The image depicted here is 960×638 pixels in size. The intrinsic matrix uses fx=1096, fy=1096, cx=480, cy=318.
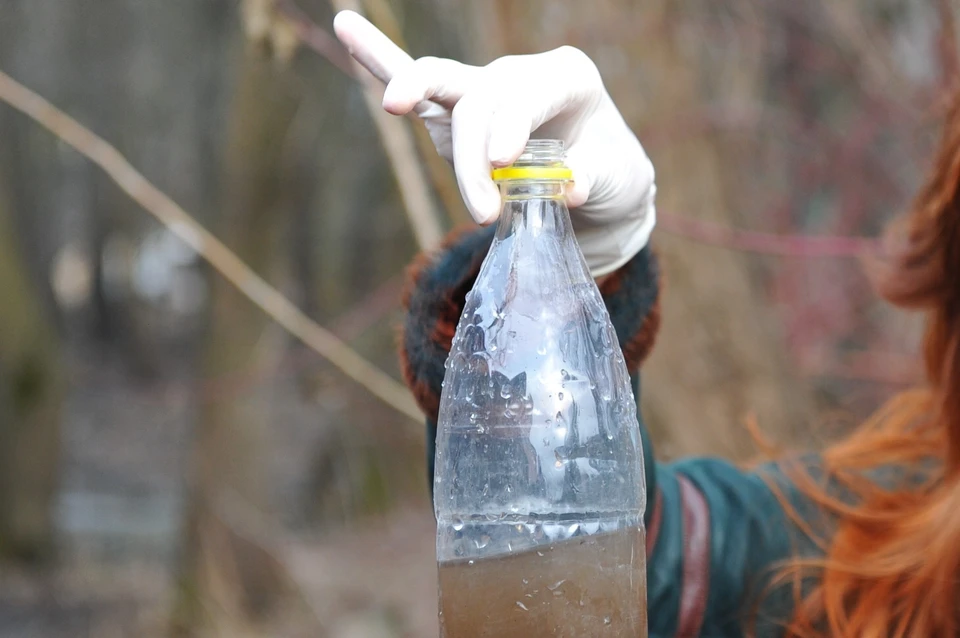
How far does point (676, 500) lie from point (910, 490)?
0.37 meters

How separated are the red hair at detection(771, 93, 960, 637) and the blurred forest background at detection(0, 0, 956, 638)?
352 mm

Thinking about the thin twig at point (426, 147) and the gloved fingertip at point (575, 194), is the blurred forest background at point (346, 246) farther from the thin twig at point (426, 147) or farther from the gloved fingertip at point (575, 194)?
the gloved fingertip at point (575, 194)

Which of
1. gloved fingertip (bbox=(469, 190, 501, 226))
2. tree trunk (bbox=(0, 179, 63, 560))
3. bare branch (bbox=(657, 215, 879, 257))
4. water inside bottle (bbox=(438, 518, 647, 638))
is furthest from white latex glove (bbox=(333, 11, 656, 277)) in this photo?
tree trunk (bbox=(0, 179, 63, 560))

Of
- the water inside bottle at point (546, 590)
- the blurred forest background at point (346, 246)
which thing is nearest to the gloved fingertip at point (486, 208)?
the water inside bottle at point (546, 590)

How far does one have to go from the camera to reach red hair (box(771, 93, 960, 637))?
147 cm

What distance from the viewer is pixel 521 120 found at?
1021 millimetres

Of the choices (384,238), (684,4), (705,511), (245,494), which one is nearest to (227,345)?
(245,494)

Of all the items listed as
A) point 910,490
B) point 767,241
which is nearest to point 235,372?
point 767,241

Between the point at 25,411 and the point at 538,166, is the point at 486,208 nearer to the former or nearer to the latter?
the point at 538,166

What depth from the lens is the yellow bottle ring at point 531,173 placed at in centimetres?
104

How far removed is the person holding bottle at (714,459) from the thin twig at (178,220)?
3.26 ft

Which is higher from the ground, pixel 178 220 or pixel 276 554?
pixel 178 220

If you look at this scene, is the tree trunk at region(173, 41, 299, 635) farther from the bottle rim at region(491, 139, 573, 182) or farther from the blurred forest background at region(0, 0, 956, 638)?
the bottle rim at region(491, 139, 573, 182)

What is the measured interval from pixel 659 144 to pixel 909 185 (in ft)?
6.13
